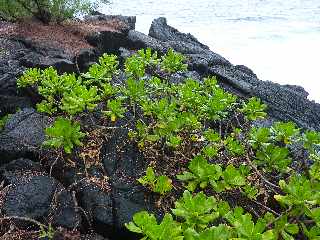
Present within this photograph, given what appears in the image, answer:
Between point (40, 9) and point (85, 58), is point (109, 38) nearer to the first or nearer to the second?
point (40, 9)

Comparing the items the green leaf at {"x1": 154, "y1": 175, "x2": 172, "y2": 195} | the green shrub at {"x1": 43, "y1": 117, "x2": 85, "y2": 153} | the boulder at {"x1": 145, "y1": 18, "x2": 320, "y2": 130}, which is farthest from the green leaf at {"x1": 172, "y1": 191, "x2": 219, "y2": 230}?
the boulder at {"x1": 145, "y1": 18, "x2": 320, "y2": 130}

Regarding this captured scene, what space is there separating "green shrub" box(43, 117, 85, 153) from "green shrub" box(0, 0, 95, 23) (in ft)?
26.2

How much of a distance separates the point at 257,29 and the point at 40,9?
691 inches

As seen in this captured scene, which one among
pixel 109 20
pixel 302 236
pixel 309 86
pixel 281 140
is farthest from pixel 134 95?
pixel 309 86

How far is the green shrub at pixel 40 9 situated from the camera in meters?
11.1

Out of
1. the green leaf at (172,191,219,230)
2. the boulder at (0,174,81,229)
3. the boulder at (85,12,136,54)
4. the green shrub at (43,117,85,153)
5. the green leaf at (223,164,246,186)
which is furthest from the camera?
the boulder at (85,12,136,54)

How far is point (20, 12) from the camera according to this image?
A: 36.9ft

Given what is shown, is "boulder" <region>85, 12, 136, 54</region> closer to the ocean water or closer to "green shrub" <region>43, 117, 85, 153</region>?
the ocean water

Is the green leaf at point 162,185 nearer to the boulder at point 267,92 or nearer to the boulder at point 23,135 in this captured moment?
the boulder at point 23,135

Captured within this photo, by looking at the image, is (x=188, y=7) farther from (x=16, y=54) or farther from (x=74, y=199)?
(x=74, y=199)

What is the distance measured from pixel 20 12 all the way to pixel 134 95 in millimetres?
7814

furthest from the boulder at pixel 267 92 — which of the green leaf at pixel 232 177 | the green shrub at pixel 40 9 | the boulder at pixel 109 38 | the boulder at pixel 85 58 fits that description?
the green leaf at pixel 232 177

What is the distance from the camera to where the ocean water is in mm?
19062

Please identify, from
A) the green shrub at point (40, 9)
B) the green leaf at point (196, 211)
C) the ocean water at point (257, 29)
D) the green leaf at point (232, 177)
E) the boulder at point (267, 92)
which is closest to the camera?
the green leaf at point (196, 211)
